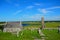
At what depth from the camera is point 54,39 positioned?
15.1 m

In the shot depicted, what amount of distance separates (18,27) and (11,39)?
10758 millimetres

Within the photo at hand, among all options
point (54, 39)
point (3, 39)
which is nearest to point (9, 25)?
point (3, 39)

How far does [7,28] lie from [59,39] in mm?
12360

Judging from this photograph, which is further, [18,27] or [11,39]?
[18,27]

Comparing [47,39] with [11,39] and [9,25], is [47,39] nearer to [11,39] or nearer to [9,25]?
[11,39]

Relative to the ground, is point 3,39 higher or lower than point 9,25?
lower

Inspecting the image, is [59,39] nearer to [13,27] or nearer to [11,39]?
[11,39]

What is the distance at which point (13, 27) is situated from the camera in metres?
25.1

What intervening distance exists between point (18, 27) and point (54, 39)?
A: 11261 mm

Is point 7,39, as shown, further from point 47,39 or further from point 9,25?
point 9,25

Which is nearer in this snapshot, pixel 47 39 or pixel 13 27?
pixel 47 39

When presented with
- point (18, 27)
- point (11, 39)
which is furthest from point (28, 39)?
point (18, 27)

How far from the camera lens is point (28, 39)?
1511cm

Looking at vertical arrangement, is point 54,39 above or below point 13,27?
below
